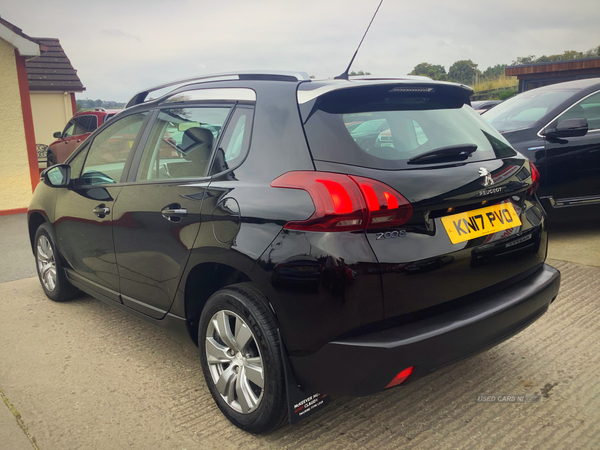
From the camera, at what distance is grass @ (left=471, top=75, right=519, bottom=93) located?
3468cm

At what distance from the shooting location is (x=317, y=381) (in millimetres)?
2283

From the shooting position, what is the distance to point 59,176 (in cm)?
415

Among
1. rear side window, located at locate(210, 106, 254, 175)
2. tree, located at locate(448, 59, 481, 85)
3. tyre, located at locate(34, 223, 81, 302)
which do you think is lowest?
tyre, located at locate(34, 223, 81, 302)

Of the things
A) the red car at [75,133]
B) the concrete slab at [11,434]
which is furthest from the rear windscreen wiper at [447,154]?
the red car at [75,133]

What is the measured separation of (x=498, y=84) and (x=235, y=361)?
36815 millimetres

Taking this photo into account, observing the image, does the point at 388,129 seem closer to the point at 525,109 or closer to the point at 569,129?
the point at 569,129

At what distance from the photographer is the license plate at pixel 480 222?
2.35m

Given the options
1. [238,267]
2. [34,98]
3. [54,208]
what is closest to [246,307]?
[238,267]

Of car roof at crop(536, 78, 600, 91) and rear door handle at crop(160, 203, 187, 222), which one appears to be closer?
rear door handle at crop(160, 203, 187, 222)

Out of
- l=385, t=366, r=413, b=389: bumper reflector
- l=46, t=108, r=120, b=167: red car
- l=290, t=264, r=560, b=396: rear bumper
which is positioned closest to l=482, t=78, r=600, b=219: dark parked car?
l=290, t=264, r=560, b=396: rear bumper

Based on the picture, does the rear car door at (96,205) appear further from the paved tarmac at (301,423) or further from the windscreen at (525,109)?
the windscreen at (525,109)

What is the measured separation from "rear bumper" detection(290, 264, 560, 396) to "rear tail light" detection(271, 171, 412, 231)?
18.0 inches

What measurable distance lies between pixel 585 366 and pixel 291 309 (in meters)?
2.00

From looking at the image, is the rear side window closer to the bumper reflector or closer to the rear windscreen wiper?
the rear windscreen wiper
